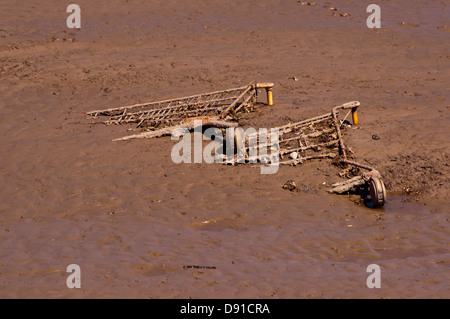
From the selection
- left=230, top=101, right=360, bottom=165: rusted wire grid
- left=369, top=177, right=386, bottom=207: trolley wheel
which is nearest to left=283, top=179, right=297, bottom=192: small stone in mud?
left=230, top=101, right=360, bottom=165: rusted wire grid

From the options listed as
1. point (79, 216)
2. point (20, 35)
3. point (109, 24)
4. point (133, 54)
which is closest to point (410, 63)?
point (133, 54)

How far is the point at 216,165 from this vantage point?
11195 millimetres

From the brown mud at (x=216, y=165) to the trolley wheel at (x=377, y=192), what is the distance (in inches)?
9.1

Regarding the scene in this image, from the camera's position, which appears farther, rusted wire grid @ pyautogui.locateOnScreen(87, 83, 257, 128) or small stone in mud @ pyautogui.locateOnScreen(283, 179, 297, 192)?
rusted wire grid @ pyautogui.locateOnScreen(87, 83, 257, 128)

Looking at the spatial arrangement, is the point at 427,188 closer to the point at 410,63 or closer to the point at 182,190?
the point at 182,190

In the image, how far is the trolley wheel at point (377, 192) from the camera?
933cm

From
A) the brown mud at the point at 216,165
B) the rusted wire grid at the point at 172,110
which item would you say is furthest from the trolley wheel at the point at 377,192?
the rusted wire grid at the point at 172,110

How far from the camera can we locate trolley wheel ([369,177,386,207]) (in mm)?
9328

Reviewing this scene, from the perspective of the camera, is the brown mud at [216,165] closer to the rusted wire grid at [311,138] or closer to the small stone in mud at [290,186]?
the small stone in mud at [290,186]

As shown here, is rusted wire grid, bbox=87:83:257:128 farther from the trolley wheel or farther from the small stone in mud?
the trolley wheel

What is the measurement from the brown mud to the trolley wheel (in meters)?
0.23

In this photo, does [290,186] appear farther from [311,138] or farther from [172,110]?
[172,110]

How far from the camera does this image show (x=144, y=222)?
927 cm

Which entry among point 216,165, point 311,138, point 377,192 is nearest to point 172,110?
point 216,165
